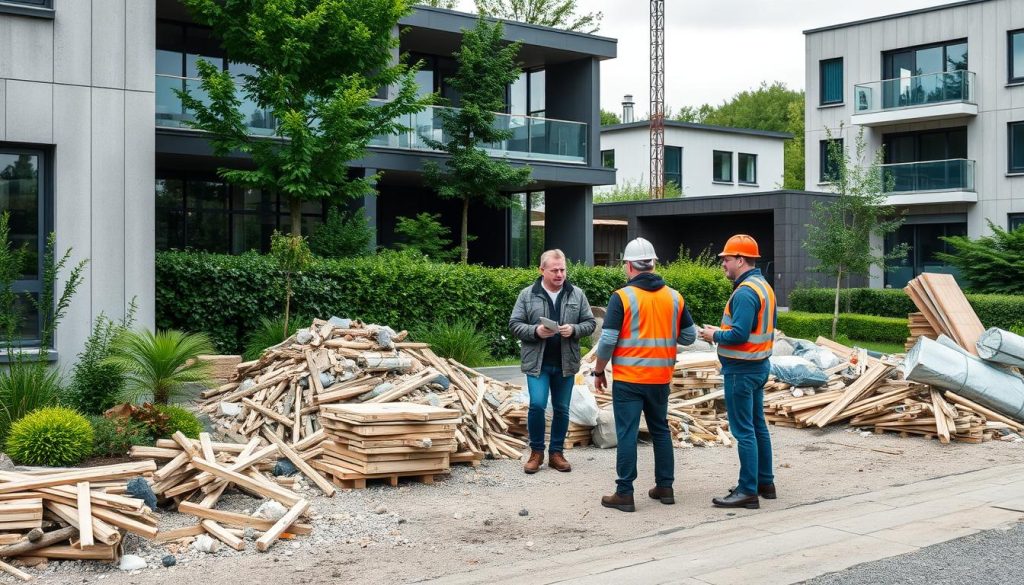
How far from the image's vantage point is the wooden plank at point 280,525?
22.9 ft

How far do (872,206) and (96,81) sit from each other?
20863 millimetres

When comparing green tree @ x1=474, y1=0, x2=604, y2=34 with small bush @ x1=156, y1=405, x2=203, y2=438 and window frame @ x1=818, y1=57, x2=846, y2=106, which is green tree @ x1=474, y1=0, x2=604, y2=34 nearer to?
window frame @ x1=818, y1=57, x2=846, y2=106

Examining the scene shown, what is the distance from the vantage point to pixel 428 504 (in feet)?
28.4

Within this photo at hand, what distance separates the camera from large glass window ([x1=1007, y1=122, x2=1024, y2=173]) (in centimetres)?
3559

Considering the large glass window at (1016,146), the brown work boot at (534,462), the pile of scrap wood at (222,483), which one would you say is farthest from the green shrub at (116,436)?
the large glass window at (1016,146)

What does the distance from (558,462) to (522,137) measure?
18.1 metres

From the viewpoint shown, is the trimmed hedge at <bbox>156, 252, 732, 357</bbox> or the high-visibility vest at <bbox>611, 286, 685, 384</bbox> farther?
the trimmed hedge at <bbox>156, 252, 732, 357</bbox>

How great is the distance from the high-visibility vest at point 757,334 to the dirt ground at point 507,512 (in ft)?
4.29

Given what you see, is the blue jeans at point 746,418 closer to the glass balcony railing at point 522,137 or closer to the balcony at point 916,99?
the glass balcony railing at point 522,137

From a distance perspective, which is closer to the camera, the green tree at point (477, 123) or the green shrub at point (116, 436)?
the green shrub at point (116, 436)

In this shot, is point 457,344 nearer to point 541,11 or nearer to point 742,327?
point 742,327

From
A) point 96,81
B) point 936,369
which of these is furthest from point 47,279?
point 936,369

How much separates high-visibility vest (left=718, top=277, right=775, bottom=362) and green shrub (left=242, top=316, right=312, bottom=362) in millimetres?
8624

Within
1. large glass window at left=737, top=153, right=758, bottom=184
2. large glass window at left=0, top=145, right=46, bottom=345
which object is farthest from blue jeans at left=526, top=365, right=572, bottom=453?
large glass window at left=737, top=153, right=758, bottom=184
